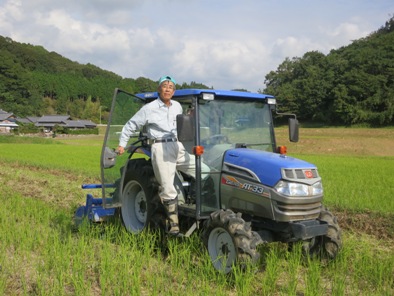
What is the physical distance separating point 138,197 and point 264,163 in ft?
7.22

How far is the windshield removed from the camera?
464 centimetres

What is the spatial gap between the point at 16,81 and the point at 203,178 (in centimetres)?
10256

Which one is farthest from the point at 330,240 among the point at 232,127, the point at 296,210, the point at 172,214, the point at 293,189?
the point at 172,214

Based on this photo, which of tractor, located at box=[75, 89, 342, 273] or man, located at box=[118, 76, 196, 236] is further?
man, located at box=[118, 76, 196, 236]

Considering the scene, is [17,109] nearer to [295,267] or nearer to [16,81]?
[16,81]

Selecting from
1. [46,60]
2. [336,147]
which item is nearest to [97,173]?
[336,147]

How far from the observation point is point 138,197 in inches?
221

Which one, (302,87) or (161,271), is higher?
(302,87)

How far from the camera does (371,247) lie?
17.9 feet

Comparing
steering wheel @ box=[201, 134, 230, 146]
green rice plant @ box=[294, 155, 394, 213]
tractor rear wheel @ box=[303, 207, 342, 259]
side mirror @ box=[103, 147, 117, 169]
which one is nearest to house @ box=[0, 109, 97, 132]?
green rice plant @ box=[294, 155, 394, 213]

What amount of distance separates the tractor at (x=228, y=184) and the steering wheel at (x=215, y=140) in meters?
0.01

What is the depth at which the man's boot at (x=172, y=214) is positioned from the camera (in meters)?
4.63

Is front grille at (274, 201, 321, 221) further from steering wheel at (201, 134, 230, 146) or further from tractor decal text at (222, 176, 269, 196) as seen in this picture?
steering wheel at (201, 134, 230, 146)

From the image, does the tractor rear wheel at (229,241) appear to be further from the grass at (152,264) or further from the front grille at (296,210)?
the front grille at (296,210)
